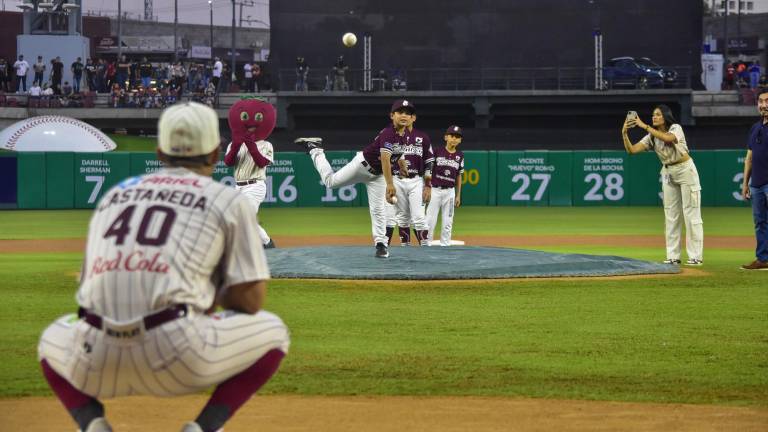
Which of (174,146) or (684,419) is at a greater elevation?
(174,146)

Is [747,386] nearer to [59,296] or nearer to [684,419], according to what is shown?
[684,419]

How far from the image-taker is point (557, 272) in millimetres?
13539

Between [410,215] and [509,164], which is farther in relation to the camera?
[509,164]

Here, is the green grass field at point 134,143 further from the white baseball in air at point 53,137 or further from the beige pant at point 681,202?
the beige pant at point 681,202

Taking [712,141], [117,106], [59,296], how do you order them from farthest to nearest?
1. [117,106]
2. [712,141]
3. [59,296]

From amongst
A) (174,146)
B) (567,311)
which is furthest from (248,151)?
(174,146)

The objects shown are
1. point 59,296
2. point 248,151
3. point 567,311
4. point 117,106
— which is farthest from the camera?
point 117,106

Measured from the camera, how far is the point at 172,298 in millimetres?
4285

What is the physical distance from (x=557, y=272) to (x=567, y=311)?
259cm

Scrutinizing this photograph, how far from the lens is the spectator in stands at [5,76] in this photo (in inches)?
1853

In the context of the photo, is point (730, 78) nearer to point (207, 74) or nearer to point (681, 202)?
point (207, 74)

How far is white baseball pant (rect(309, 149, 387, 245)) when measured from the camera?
14039 mm

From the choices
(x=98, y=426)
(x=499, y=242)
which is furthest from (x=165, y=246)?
(x=499, y=242)

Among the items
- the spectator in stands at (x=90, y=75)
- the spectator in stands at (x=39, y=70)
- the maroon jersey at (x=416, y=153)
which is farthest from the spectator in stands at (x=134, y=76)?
the maroon jersey at (x=416, y=153)
